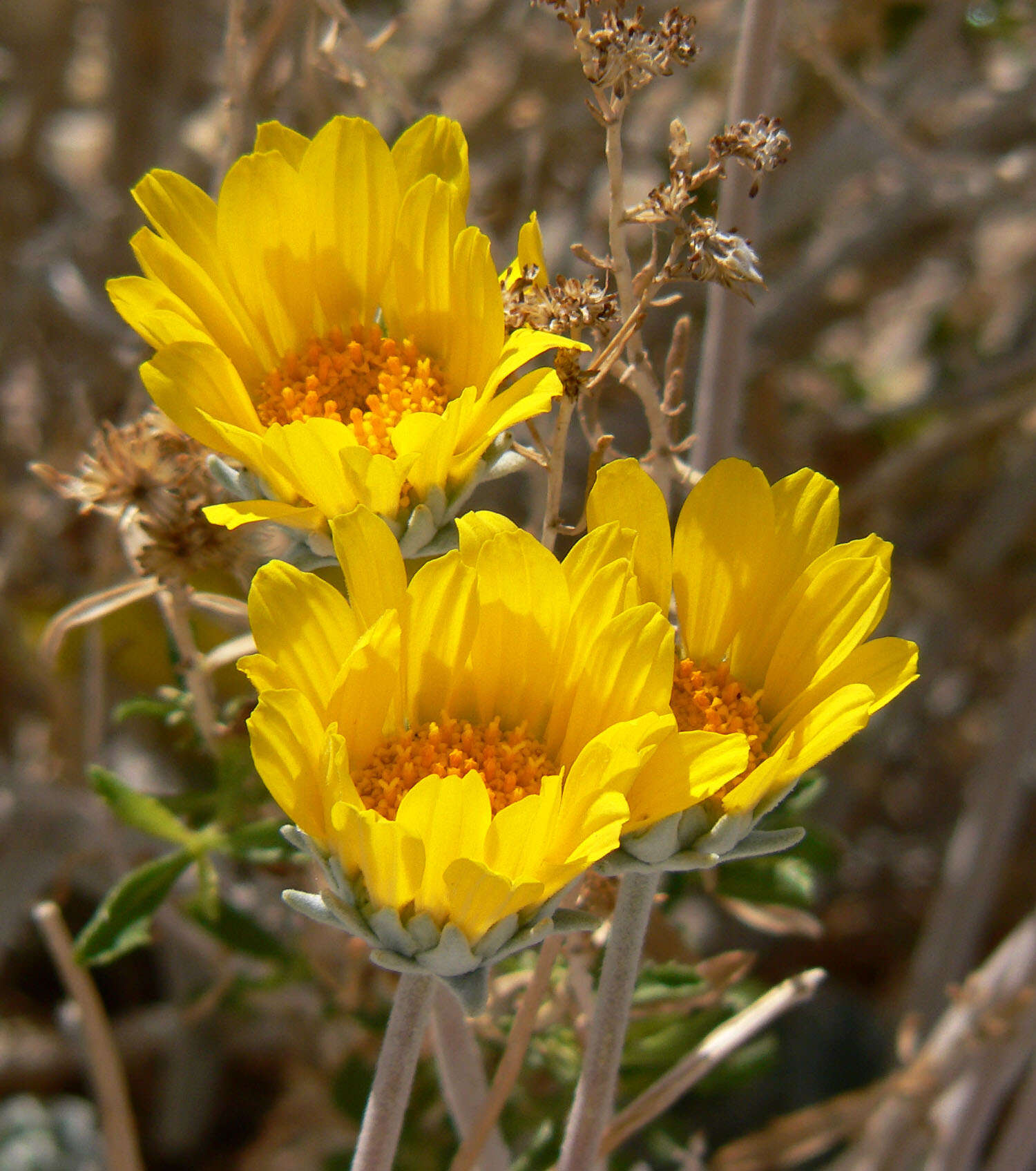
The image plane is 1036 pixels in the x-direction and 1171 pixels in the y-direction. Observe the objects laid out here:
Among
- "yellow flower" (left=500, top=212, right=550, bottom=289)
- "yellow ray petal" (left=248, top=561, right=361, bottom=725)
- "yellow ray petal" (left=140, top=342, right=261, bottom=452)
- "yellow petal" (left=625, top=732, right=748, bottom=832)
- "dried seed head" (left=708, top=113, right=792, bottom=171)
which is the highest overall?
"dried seed head" (left=708, top=113, right=792, bottom=171)

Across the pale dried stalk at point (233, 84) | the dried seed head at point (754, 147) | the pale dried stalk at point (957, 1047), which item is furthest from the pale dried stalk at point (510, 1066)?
the pale dried stalk at point (233, 84)

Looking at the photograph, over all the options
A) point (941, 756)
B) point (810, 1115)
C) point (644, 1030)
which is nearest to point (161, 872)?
point (644, 1030)

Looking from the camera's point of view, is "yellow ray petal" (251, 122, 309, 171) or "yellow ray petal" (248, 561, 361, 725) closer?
"yellow ray petal" (248, 561, 361, 725)

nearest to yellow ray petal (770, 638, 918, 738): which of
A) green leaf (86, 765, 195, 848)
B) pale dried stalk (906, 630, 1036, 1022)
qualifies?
green leaf (86, 765, 195, 848)

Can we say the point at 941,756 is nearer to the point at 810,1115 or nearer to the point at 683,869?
the point at 810,1115

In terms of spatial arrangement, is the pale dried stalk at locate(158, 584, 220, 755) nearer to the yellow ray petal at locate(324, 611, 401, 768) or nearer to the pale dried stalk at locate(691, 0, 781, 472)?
the yellow ray petal at locate(324, 611, 401, 768)

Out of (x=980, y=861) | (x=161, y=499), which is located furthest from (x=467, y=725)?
(x=980, y=861)

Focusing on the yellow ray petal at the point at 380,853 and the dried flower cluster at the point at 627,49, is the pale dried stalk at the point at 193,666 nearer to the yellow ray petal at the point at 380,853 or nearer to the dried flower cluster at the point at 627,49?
the yellow ray petal at the point at 380,853

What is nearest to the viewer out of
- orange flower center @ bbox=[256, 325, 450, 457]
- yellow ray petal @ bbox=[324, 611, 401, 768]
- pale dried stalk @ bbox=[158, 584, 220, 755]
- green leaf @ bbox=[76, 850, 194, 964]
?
yellow ray petal @ bbox=[324, 611, 401, 768]
